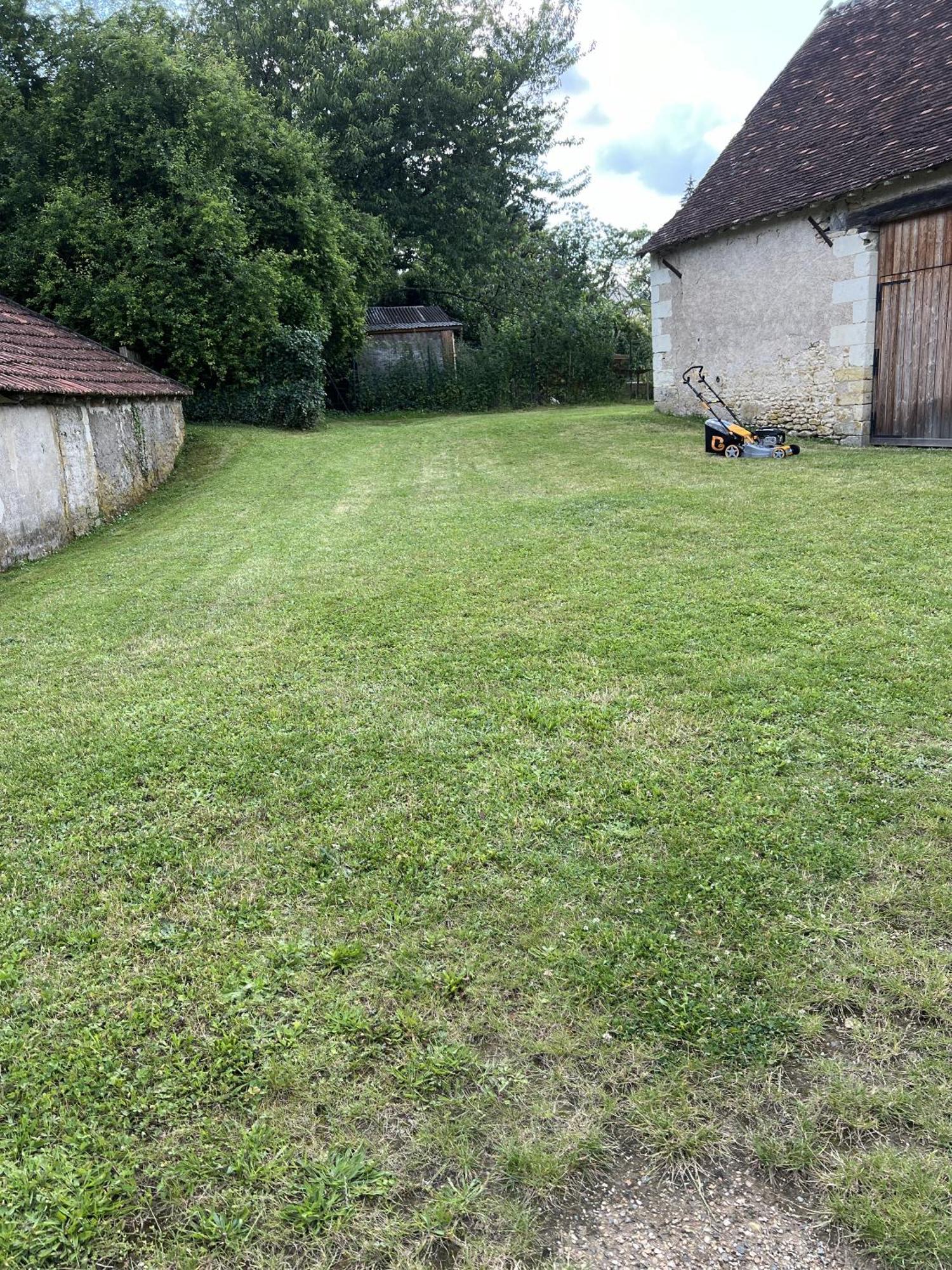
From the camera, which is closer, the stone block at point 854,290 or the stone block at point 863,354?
the stone block at point 854,290

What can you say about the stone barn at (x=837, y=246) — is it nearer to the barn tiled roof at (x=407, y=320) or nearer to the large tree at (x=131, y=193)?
the large tree at (x=131, y=193)

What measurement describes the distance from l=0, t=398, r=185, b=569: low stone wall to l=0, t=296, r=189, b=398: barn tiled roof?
0.78 feet

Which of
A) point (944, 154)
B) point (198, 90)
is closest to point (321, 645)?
point (944, 154)

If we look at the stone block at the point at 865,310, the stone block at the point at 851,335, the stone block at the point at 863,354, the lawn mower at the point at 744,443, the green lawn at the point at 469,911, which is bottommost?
the green lawn at the point at 469,911

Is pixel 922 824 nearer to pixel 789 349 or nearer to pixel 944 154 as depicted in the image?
pixel 944 154

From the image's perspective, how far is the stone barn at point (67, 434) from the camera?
816 cm

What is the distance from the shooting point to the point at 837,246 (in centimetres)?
1074

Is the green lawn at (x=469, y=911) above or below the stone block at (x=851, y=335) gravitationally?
below

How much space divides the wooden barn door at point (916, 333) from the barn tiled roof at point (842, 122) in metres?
0.85

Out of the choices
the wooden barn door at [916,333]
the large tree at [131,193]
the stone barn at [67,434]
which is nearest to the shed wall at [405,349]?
the large tree at [131,193]

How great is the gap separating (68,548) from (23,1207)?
826 cm

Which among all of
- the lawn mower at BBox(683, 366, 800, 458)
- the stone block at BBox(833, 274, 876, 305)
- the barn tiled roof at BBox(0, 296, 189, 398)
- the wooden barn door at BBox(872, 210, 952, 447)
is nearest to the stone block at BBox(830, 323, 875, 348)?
the wooden barn door at BBox(872, 210, 952, 447)

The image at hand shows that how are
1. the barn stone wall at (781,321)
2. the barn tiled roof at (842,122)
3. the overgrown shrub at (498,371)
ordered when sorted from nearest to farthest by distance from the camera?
1. the barn tiled roof at (842,122)
2. the barn stone wall at (781,321)
3. the overgrown shrub at (498,371)

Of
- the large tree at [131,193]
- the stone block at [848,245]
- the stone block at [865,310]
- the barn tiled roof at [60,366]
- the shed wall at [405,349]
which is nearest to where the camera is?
the barn tiled roof at [60,366]
